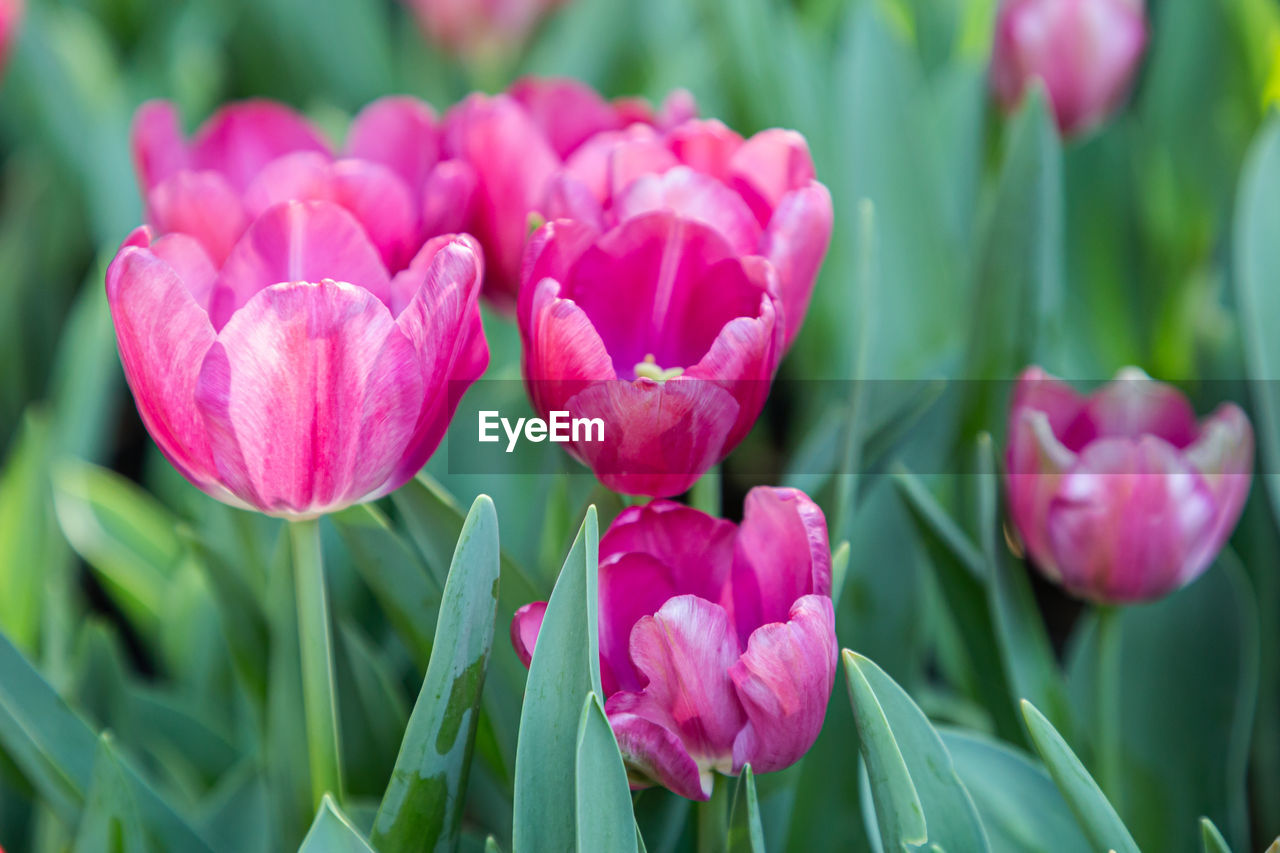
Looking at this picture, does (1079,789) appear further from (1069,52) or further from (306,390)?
(1069,52)

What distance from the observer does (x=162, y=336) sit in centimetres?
36

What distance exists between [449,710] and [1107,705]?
304mm

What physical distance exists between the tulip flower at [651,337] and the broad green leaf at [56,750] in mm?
231

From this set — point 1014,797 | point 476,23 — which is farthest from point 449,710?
point 476,23

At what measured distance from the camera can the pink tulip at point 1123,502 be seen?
0.48m

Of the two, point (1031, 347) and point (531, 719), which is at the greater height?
point (1031, 347)

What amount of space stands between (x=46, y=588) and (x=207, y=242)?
30 cm

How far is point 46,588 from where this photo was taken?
66cm

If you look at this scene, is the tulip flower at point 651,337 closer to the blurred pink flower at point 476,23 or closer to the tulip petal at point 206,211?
the tulip petal at point 206,211

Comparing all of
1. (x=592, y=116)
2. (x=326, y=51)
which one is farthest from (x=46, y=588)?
(x=326, y=51)

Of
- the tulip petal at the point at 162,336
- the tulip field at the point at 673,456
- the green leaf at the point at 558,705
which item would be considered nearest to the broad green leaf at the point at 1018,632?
the tulip field at the point at 673,456

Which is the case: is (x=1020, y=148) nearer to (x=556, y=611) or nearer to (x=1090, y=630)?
(x=1090, y=630)

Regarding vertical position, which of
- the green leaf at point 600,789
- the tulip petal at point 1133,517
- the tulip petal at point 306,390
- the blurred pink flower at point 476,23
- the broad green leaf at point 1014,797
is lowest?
the broad green leaf at point 1014,797

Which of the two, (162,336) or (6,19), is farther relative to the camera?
(6,19)
